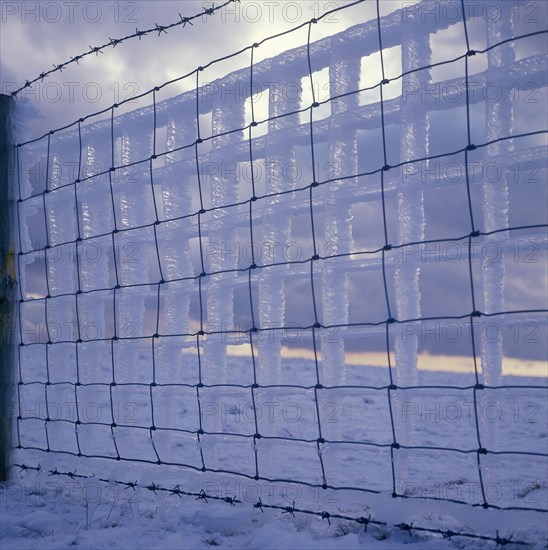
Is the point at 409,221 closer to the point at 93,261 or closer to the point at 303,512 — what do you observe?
the point at 303,512

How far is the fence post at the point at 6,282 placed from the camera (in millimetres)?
3410

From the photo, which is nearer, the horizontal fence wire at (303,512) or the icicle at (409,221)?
the horizontal fence wire at (303,512)

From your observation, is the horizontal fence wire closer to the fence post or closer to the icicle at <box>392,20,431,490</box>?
the icicle at <box>392,20,431,490</box>

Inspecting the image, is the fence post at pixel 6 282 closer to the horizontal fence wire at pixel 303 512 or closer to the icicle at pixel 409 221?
the horizontal fence wire at pixel 303 512

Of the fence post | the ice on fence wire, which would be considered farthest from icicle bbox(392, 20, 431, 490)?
the fence post

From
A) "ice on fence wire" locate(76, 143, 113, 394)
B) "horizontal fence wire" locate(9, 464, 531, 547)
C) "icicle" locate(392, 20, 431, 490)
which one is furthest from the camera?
"ice on fence wire" locate(76, 143, 113, 394)

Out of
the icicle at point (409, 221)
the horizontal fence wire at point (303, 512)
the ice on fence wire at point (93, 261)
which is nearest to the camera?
the horizontal fence wire at point (303, 512)

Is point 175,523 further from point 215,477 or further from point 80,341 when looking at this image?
point 80,341

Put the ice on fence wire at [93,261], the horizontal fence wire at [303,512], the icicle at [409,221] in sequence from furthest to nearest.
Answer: the ice on fence wire at [93,261] < the icicle at [409,221] < the horizontal fence wire at [303,512]

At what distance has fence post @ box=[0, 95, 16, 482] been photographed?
3410 millimetres

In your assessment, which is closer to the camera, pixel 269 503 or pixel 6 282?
pixel 269 503

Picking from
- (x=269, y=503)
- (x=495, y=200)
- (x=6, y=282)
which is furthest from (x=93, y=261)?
(x=495, y=200)

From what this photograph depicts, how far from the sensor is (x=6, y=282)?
347 centimetres

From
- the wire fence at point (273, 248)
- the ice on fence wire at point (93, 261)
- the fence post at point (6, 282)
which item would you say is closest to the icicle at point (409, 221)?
the wire fence at point (273, 248)
